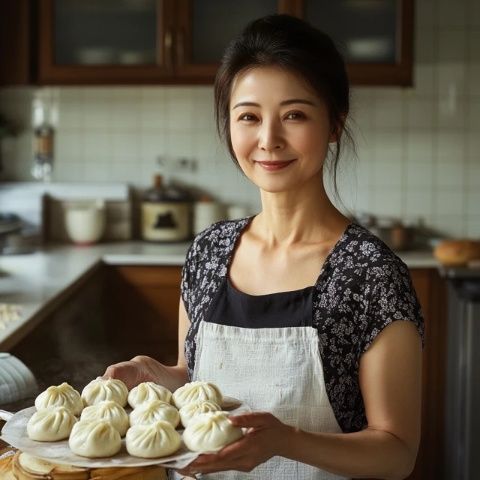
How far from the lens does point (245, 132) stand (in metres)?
1.37

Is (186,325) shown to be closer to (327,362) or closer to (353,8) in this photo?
Result: (327,362)

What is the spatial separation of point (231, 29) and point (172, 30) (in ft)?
0.82

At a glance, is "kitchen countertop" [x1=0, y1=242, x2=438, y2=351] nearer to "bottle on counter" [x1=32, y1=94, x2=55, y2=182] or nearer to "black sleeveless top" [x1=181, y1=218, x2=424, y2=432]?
"bottle on counter" [x1=32, y1=94, x2=55, y2=182]

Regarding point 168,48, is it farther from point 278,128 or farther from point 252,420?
point 252,420

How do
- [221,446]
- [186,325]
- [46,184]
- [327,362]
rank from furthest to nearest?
[46,184] < [186,325] < [327,362] < [221,446]

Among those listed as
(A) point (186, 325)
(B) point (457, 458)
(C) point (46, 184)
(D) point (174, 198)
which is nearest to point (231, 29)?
(D) point (174, 198)

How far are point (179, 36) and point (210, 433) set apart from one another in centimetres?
288

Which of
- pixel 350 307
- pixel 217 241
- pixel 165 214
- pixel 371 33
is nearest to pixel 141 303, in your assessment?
pixel 165 214

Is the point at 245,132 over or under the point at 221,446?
over

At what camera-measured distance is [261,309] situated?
55.9 inches

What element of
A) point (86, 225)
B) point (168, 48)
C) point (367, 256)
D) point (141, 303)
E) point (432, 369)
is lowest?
point (432, 369)

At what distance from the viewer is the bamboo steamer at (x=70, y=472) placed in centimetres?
105

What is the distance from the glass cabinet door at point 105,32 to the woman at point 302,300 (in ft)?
7.87

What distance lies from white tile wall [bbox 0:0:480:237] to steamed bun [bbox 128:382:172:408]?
275 centimetres
